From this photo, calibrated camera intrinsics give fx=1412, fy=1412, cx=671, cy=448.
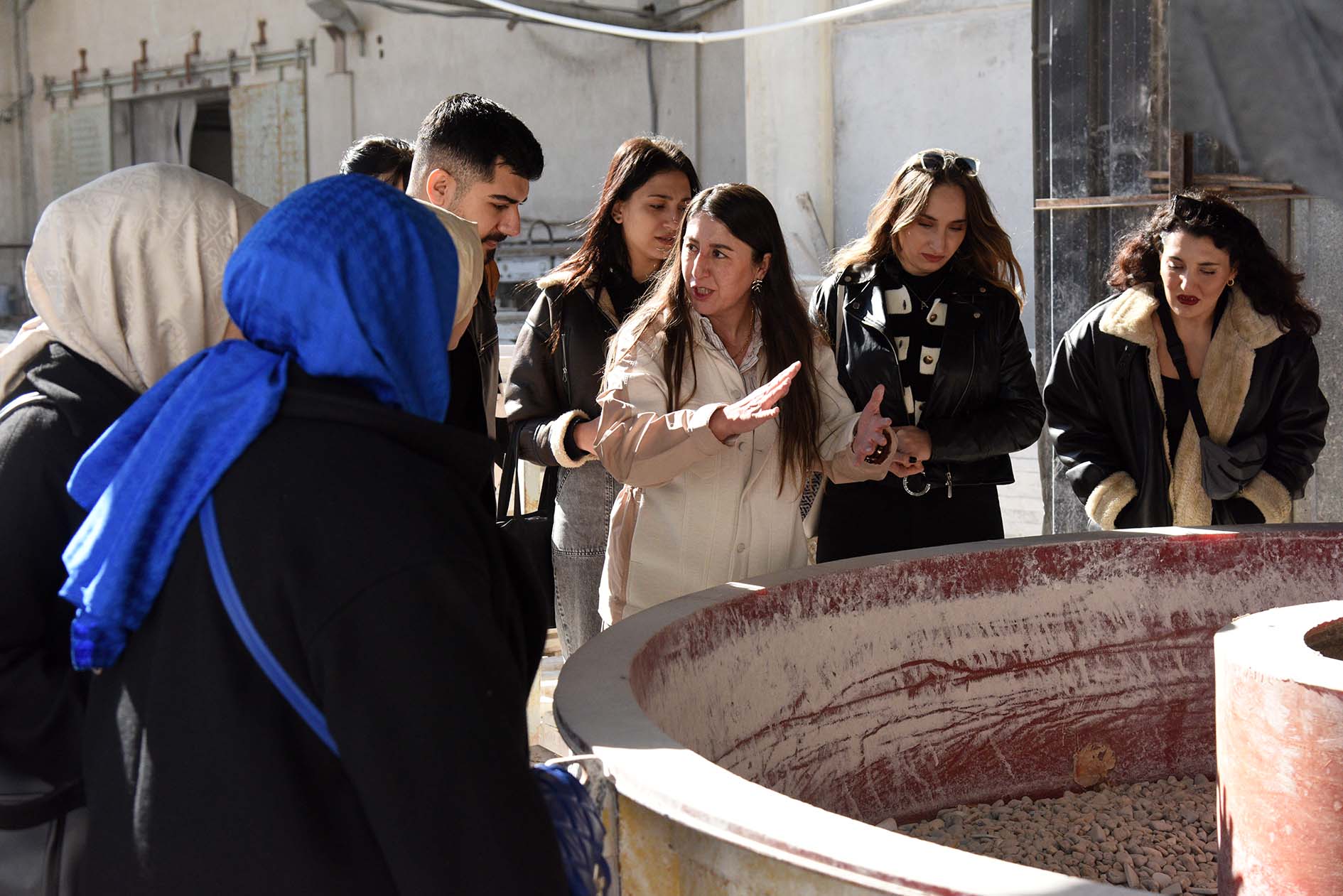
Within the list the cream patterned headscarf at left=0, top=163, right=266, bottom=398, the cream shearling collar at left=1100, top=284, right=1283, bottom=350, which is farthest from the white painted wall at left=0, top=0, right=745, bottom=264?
the cream patterned headscarf at left=0, top=163, right=266, bottom=398

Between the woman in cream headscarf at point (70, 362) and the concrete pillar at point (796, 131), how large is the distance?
8.00 metres

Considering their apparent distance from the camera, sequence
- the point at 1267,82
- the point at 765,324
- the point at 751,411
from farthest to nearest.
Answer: the point at 1267,82 < the point at 765,324 < the point at 751,411

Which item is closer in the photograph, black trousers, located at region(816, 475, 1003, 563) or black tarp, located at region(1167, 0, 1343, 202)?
black trousers, located at region(816, 475, 1003, 563)

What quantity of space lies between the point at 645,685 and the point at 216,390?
122 cm

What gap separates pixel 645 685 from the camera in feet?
7.91

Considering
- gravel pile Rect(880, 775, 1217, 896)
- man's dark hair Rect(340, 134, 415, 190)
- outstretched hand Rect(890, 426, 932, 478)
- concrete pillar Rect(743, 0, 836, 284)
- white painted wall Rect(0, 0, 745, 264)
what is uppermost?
white painted wall Rect(0, 0, 745, 264)

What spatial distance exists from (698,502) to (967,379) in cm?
93

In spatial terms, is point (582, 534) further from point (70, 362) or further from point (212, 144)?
point (212, 144)

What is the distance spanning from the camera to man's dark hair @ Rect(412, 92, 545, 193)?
328 centimetres

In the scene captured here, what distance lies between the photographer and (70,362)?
6.14 ft

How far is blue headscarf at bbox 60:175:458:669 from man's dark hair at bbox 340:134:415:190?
2.40m

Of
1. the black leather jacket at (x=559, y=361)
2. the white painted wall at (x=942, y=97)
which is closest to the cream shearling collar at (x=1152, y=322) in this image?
the black leather jacket at (x=559, y=361)

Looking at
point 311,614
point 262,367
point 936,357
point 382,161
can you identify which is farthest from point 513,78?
point 311,614

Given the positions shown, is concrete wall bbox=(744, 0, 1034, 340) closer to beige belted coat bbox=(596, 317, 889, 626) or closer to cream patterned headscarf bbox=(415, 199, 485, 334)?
beige belted coat bbox=(596, 317, 889, 626)
